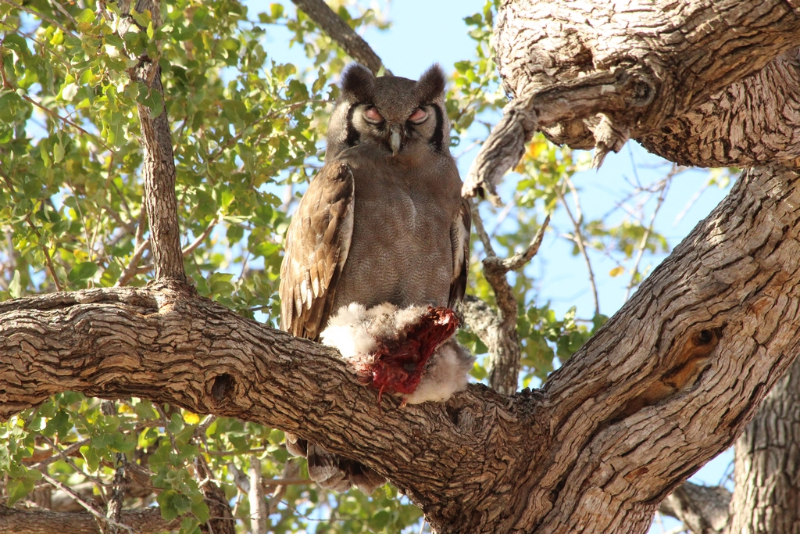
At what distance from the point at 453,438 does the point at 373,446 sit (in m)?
0.34

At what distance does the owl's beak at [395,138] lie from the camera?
3.99 metres

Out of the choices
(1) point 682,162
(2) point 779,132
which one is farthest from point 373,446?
(2) point 779,132

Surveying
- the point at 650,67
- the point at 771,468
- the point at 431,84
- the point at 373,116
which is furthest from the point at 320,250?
the point at 771,468

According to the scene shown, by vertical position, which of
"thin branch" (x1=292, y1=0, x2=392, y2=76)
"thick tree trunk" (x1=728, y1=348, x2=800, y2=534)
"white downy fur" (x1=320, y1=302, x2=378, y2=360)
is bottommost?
"thick tree trunk" (x1=728, y1=348, x2=800, y2=534)

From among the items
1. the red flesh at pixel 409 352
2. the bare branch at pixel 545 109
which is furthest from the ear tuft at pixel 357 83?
the bare branch at pixel 545 109

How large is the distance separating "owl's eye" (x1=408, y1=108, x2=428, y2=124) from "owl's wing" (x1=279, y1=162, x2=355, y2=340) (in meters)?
0.45

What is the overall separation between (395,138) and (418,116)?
27 centimetres

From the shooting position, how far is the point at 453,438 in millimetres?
3268

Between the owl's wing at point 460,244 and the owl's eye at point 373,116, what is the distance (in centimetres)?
63

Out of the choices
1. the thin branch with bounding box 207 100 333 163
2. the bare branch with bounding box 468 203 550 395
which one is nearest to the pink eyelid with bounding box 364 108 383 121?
the thin branch with bounding box 207 100 333 163

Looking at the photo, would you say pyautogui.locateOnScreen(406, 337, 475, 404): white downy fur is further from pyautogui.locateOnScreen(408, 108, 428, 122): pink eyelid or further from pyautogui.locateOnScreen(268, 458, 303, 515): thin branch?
pyautogui.locateOnScreen(268, 458, 303, 515): thin branch

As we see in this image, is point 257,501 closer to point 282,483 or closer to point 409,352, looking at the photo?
point 282,483

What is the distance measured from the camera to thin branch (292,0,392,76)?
5.65 meters

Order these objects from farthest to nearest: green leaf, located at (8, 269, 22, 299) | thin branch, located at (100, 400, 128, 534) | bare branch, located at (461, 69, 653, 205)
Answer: thin branch, located at (100, 400, 128, 534)
green leaf, located at (8, 269, 22, 299)
bare branch, located at (461, 69, 653, 205)
